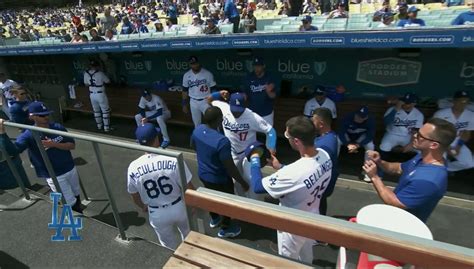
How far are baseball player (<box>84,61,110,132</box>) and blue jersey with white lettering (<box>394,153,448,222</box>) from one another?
25.6 feet

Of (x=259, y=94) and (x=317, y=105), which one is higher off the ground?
(x=259, y=94)

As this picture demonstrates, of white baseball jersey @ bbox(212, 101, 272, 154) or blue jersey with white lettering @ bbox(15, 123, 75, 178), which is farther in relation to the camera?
white baseball jersey @ bbox(212, 101, 272, 154)

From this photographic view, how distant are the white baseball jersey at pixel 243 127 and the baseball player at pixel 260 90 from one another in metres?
1.36

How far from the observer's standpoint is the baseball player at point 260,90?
18.2 ft

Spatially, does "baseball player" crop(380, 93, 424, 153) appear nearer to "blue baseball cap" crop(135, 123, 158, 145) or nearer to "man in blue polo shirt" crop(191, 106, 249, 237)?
"man in blue polo shirt" crop(191, 106, 249, 237)

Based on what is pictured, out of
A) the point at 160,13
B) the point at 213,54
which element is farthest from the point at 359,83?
the point at 160,13

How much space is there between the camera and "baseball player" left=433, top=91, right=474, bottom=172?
15.1 feet

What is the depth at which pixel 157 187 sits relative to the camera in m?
3.05

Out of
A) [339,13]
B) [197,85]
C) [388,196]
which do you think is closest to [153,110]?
[197,85]

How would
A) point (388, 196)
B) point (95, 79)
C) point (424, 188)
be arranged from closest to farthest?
1. point (424, 188)
2. point (388, 196)
3. point (95, 79)

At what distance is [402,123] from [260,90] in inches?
94.7

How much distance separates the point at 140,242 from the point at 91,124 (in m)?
7.87

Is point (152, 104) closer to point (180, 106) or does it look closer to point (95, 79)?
point (180, 106)

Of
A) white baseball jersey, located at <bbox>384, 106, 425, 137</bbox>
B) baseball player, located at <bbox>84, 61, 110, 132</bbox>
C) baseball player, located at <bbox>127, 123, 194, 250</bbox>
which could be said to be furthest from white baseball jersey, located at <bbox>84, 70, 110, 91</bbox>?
white baseball jersey, located at <bbox>384, 106, 425, 137</bbox>
